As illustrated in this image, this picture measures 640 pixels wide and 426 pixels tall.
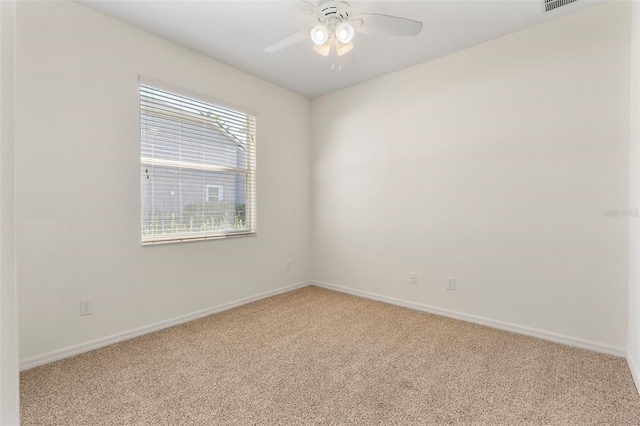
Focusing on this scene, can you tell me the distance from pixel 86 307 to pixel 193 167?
147 centimetres

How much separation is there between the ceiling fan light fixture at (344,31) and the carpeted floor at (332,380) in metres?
2.27

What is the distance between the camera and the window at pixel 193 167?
8.63ft

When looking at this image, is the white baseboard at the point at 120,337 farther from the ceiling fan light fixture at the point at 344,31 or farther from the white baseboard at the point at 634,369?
the white baseboard at the point at 634,369

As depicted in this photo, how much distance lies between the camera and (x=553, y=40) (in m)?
2.40

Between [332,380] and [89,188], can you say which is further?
[89,188]

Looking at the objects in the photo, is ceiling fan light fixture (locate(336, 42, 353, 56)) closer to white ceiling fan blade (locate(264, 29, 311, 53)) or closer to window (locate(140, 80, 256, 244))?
white ceiling fan blade (locate(264, 29, 311, 53))

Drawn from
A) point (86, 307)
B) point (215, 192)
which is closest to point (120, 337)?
point (86, 307)

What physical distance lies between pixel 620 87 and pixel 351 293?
3.14m

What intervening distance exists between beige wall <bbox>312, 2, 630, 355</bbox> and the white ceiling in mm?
219

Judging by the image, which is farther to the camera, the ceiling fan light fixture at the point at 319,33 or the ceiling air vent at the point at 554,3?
the ceiling air vent at the point at 554,3

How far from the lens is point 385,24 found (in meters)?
1.91

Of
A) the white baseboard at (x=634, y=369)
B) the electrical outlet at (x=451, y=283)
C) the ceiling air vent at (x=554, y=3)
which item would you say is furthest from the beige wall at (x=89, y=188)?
the white baseboard at (x=634, y=369)

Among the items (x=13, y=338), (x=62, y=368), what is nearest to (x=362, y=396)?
(x=13, y=338)

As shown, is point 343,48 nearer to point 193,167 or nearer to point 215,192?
point 193,167
